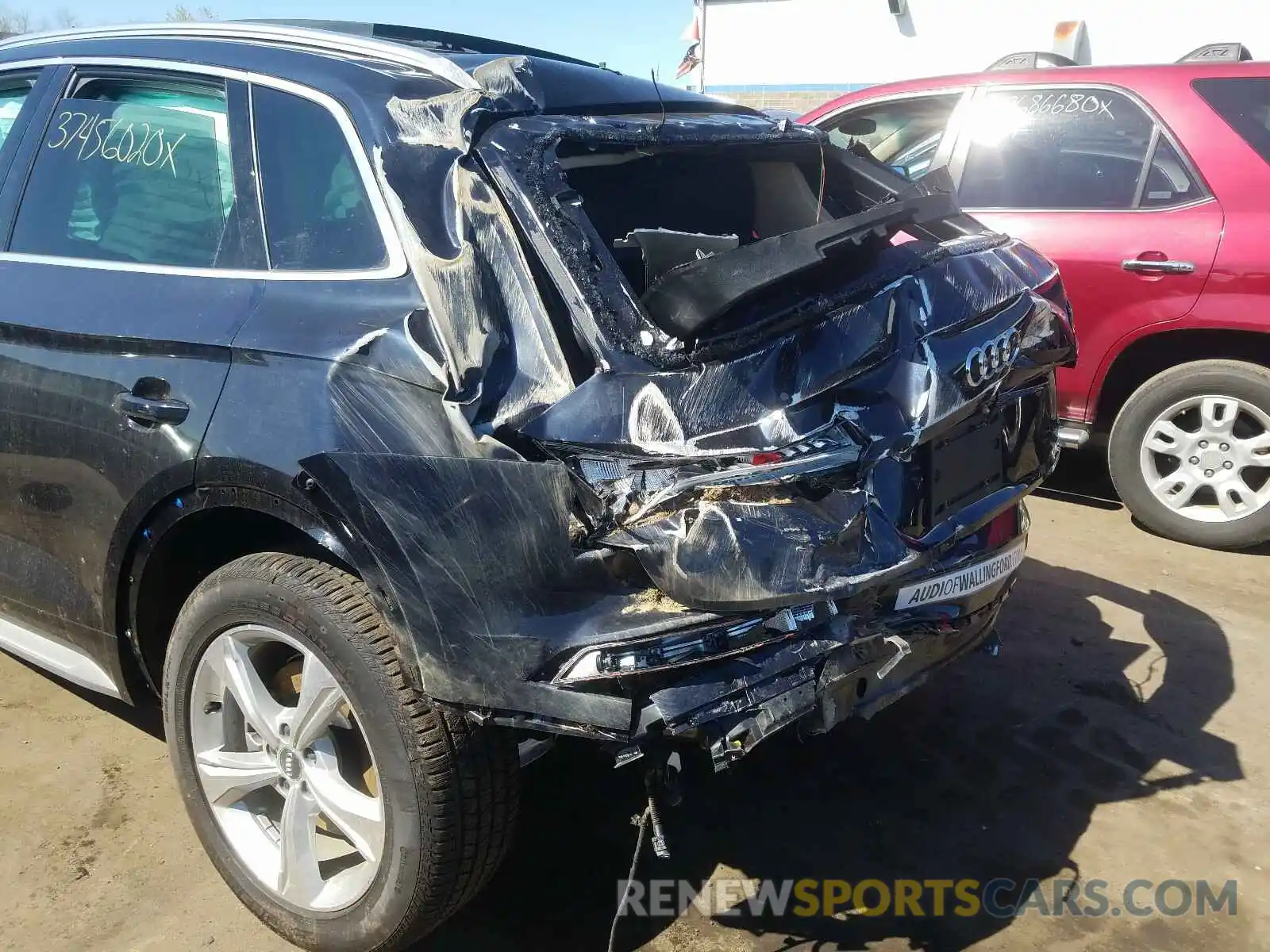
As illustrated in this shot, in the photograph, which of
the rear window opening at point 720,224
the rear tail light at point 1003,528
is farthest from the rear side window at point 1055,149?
the rear tail light at point 1003,528

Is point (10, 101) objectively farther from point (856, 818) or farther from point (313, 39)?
point (856, 818)

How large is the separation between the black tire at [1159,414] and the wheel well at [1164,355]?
84 millimetres

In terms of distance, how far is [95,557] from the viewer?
2.55 meters

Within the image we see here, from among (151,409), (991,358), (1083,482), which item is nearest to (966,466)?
(991,358)

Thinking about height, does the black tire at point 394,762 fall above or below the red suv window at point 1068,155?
below

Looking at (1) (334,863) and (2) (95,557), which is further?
(2) (95,557)

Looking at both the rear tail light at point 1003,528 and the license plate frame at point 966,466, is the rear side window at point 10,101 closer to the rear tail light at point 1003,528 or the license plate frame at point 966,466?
the license plate frame at point 966,466

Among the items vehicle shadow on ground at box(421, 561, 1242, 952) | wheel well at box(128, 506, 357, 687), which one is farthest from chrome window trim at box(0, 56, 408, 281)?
Answer: vehicle shadow on ground at box(421, 561, 1242, 952)

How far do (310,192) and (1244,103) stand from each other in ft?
13.4

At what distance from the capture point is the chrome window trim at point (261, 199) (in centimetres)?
217

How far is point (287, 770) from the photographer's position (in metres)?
2.29

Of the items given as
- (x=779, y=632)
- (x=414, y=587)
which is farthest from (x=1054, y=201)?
(x=414, y=587)

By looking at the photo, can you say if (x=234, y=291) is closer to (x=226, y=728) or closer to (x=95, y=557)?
(x=95, y=557)

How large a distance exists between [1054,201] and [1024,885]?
3.36m
